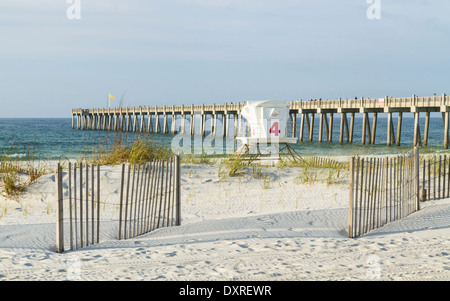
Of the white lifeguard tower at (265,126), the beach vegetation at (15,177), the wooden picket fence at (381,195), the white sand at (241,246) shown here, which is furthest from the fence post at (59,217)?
the white lifeguard tower at (265,126)

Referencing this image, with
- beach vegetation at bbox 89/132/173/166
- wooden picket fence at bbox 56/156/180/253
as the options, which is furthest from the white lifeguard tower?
wooden picket fence at bbox 56/156/180/253

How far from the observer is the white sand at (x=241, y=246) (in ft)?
15.4

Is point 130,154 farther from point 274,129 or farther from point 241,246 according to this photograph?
point 241,246

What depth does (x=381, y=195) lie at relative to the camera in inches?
284

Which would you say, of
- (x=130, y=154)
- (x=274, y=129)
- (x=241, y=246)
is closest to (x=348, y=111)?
(x=274, y=129)

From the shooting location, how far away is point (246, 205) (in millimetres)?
8594

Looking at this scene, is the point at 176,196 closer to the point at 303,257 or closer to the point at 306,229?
the point at 306,229

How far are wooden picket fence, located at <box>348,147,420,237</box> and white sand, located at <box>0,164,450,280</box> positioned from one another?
17 centimetres

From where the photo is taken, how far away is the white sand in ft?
15.4

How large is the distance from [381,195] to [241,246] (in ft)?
8.78

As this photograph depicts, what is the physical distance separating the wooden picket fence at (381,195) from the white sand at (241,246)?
0.57 feet

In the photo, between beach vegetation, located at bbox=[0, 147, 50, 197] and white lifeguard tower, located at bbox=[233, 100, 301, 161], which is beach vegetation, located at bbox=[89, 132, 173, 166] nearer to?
beach vegetation, located at bbox=[0, 147, 50, 197]
